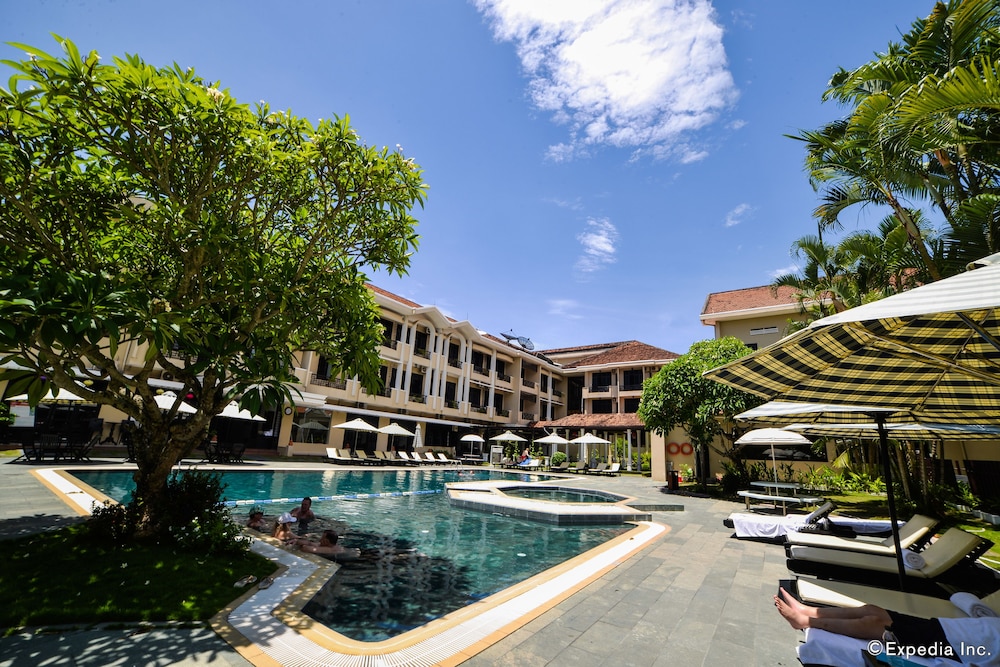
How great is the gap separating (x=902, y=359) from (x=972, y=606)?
203cm

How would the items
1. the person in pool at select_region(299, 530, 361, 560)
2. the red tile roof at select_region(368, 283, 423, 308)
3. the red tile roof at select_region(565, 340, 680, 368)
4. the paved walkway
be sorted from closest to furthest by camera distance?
the paved walkway → the person in pool at select_region(299, 530, 361, 560) → the red tile roof at select_region(368, 283, 423, 308) → the red tile roof at select_region(565, 340, 680, 368)

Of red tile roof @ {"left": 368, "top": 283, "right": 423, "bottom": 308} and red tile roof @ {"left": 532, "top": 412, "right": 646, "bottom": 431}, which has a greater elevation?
red tile roof @ {"left": 368, "top": 283, "right": 423, "bottom": 308}

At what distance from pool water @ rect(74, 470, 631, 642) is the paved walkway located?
1.45m

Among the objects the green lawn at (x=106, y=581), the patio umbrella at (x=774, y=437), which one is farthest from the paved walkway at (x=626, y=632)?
the patio umbrella at (x=774, y=437)

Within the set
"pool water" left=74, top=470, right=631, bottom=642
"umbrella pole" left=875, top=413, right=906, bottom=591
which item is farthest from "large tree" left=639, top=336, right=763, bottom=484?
"umbrella pole" left=875, top=413, right=906, bottom=591

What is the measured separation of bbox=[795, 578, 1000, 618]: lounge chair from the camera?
12.2 ft

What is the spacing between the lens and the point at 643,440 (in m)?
33.1

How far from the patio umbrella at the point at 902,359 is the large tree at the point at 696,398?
34.9 ft

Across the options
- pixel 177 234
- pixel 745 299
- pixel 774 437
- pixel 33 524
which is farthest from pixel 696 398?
pixel 745 299

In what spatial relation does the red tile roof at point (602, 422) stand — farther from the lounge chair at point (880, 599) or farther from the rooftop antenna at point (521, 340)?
the lounge chair at point (880, 599)

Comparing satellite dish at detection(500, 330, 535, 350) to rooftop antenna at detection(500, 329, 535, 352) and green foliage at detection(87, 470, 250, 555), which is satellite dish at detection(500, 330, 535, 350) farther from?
green foliage at detection(87, 470, 250, 555)

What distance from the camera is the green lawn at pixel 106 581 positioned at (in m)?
3.94

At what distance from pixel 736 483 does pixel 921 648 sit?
16.3 meters

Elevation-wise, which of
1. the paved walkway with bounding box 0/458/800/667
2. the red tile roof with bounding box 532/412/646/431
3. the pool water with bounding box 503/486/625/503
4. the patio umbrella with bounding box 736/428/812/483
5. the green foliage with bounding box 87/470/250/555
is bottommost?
the pool water with bounding box 503/486/625/503
